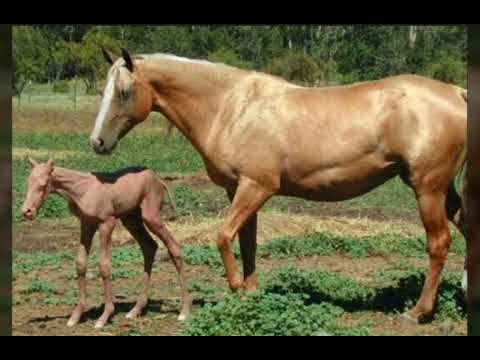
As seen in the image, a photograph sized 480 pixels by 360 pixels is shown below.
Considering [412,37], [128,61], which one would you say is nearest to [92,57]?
[412,37]

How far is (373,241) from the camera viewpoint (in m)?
10.4

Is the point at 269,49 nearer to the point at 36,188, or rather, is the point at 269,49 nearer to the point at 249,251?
the point at 249,251

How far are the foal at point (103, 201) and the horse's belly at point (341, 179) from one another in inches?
45.5

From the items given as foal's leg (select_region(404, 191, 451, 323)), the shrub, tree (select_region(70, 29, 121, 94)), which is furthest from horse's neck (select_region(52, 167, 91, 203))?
the shrub

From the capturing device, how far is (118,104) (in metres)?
6.08

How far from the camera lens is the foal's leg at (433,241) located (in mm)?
5992

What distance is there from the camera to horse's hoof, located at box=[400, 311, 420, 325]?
6141 millimetres

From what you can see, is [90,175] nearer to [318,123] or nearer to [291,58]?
[318,123]

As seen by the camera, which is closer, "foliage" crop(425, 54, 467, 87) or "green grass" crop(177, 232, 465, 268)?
"green grass" crop(177, 232, 465, 268)

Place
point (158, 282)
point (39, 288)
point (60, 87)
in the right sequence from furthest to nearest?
point (60, 87) → point (158, 282) → point (39, 288)

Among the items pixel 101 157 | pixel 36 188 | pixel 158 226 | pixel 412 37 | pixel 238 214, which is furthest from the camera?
pixel 412 37

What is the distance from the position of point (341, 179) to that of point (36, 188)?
2509mm

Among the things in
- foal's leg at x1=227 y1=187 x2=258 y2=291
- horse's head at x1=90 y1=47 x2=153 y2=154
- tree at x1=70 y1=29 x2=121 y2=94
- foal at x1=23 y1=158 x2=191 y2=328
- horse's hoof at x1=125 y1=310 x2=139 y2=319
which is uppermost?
horse's head at x1=90 y1=47 x2=153 y2=154

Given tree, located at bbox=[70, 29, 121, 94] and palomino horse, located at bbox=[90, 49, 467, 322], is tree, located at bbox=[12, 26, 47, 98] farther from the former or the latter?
palomino horse, located at bbox=[90, 49, 467, 322]
